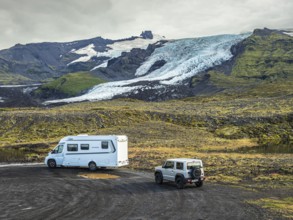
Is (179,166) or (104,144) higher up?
(104,144)

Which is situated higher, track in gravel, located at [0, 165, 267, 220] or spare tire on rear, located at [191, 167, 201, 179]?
spare tire on rear, located at [191, 167, 201, 179]

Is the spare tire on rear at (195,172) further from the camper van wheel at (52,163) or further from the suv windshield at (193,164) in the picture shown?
the camper van wheel at (52,163)

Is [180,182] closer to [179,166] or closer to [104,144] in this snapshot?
[179,166]

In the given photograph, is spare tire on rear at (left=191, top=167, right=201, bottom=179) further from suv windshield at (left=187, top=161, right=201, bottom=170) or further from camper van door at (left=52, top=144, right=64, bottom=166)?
camper van door at (left=52, top=144, right=64, bottom=166)

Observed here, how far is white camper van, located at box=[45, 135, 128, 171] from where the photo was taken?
4306cm

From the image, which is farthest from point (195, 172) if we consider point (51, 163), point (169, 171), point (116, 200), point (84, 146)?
point (51, 163)

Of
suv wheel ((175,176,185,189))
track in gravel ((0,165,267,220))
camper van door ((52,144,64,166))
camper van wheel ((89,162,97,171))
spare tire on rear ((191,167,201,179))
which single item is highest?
camper van door ((52,144,64,166))

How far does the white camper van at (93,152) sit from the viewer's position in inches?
1695

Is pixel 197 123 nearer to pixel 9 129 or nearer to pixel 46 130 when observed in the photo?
pixel 46 130

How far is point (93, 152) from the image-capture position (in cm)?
4416

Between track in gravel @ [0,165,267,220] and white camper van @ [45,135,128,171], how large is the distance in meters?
4.61

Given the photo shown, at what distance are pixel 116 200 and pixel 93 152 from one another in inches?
662

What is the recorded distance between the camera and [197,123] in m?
103

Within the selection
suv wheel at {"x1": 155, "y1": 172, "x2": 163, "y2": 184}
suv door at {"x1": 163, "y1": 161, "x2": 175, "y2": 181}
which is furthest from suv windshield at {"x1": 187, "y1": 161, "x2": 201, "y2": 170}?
suv wheel at {"x1": 155, "y1": 172, "x2": 163, "y2": 184}
